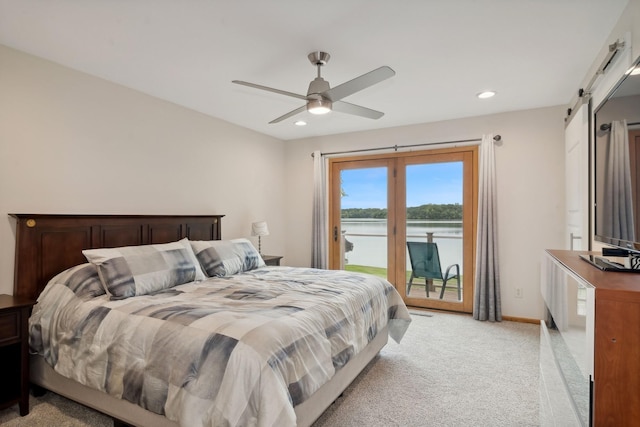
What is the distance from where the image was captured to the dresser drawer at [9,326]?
209 centimetres

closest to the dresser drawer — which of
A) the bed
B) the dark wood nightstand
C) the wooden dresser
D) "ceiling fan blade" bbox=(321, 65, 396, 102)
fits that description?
the dark wood nightstand

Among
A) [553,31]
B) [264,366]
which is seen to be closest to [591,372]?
[264,366]

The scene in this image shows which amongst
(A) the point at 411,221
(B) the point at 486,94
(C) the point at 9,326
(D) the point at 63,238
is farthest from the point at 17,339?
(B) the point at 486,94

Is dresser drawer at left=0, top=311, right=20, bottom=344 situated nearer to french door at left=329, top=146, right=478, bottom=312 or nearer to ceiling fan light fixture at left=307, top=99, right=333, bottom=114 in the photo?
ceiling fan light fixture at left=307, top=99, right=333, bottom=114

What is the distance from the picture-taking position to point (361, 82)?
7.64 ft

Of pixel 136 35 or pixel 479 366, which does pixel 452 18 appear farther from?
pixel 479 366

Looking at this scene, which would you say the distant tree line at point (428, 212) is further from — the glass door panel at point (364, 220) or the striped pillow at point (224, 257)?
the striped pillow at point (224, 257)

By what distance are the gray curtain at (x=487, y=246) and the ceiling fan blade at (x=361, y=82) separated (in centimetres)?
235

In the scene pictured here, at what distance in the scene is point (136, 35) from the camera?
230cm

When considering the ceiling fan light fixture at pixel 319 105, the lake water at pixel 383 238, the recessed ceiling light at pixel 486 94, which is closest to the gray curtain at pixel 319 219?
the lake water at pixel 383 238

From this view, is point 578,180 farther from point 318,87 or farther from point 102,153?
point 102,153

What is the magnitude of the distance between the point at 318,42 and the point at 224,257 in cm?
211

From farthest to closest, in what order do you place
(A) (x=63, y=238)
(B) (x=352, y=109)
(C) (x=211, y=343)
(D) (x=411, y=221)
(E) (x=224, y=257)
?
(D) (x=411, y=221), (E) (x=224, y=257), (B) (x=352, y=109), (A) (x=63, y=238), (C) (x=211, y=343)

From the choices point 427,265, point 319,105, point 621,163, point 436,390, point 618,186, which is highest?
point 319,105
